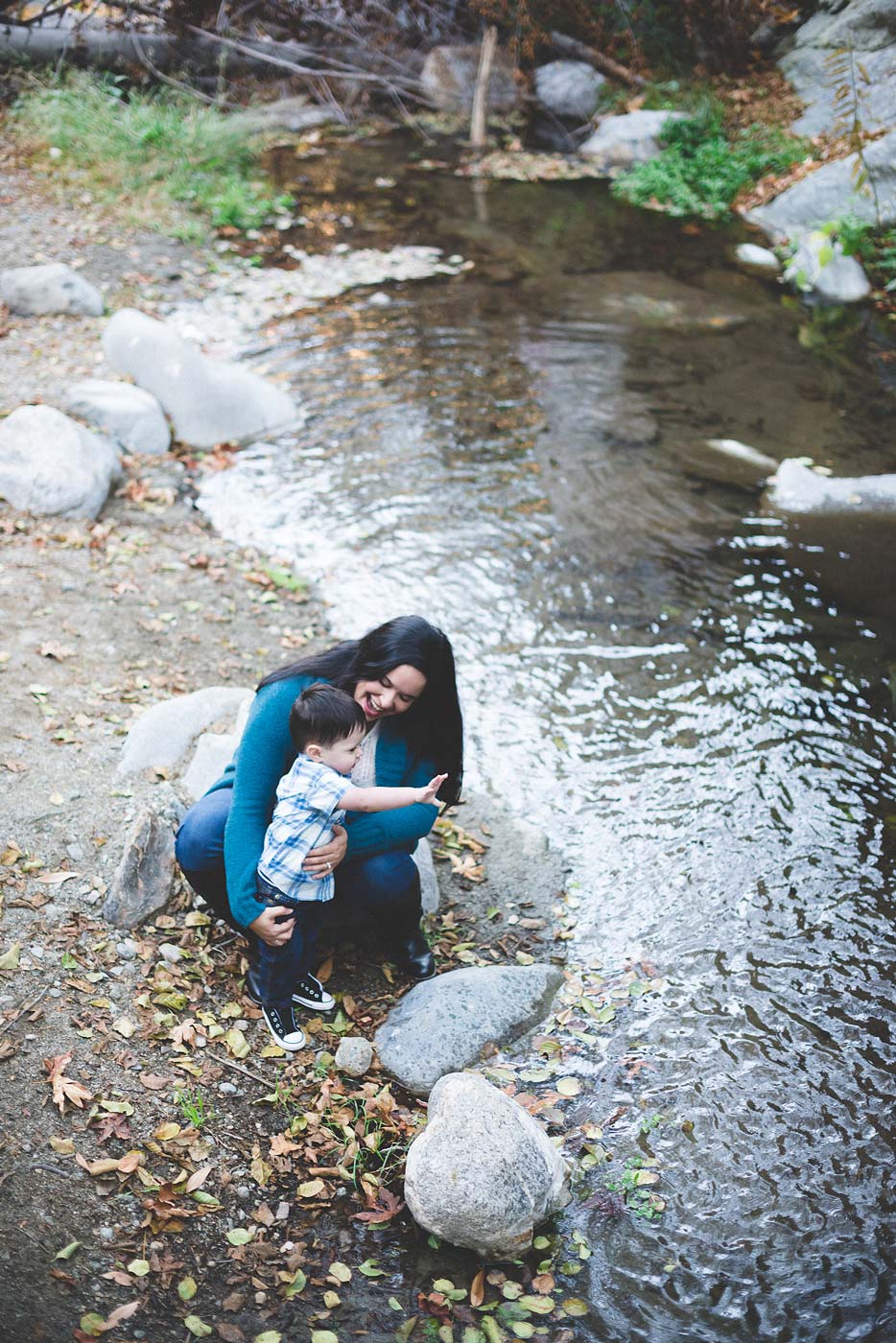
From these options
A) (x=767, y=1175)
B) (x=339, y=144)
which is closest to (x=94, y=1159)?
(x=767, y=1175)

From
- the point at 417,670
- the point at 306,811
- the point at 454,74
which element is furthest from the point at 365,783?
the point at 454,74

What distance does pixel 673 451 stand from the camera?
8250 millimetres

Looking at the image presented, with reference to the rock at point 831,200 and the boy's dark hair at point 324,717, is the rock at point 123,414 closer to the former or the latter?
the boy's dark hair at point 324,717

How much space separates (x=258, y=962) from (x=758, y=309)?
963cm

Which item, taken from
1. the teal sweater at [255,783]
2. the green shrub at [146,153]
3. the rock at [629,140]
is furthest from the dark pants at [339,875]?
the rock at [629,140]

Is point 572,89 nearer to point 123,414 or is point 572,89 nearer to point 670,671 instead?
point 123,414

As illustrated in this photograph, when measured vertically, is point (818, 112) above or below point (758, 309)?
above

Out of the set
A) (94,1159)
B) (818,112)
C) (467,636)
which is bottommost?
(467,636)

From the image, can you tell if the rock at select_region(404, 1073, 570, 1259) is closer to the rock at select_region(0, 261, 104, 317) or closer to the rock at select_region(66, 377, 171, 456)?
the rock at select_region(66, 377, 171, 456)

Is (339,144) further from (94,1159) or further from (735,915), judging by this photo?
(94,1159)

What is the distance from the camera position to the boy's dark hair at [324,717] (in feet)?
10.8

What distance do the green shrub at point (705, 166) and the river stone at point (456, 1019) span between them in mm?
12575

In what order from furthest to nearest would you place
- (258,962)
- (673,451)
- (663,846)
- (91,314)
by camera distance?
(91,314) → (673,451) → (663,846) → (258,962)

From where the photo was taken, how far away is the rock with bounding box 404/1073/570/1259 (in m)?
3.03
